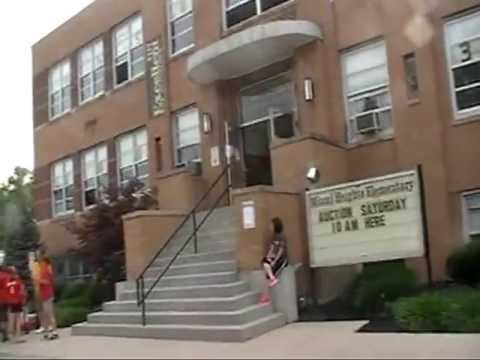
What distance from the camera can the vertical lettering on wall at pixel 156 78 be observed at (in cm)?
2133

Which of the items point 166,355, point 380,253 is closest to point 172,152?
point 380,253

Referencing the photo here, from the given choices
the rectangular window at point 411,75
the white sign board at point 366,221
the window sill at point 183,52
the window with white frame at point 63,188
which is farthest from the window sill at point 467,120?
Answer: the window with white frame at point 63,188

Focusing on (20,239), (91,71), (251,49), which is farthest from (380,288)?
(91,71)

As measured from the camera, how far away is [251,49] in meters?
16.9

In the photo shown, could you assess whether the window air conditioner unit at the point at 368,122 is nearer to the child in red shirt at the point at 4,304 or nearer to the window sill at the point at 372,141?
the window sill at the point at 372,141

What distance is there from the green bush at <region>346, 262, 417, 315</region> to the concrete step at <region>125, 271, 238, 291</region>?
2128 millimetres

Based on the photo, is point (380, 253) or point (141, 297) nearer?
point (380, 253)

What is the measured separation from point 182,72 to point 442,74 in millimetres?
7826

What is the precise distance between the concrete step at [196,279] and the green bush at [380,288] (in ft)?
6.98

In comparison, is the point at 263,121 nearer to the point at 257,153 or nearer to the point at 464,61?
the point at 257,153

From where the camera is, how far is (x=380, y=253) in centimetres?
1327

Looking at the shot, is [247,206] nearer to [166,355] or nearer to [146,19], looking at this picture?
[166,355]

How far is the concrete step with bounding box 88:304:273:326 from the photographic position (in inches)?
482

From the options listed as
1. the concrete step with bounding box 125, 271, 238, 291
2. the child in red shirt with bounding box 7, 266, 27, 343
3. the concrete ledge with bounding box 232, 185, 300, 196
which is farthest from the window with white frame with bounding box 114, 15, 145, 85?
the child in red shirt with bounding box 7, 266, 27, 343
